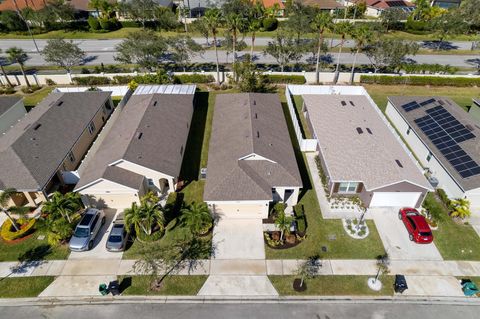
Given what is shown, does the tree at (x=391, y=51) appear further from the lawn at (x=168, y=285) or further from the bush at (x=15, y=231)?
the bush at (x=15, y=231)

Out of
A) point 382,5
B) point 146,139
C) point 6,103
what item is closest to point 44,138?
point 146,139

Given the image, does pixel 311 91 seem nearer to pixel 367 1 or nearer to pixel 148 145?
pixel 148 145

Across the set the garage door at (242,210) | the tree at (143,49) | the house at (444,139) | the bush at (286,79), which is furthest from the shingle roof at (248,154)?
the tree at (143,49)

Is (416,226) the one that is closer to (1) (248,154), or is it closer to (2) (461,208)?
(2) (461,208)

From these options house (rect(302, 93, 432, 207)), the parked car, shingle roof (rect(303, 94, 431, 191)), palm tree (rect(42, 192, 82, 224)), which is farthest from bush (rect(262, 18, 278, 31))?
palm tree (rect(42, 192, 82, 224))

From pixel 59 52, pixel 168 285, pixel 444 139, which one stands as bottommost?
pixel 168 285

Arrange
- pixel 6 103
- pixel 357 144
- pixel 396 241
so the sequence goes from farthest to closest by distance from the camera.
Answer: pixel 6 103 < pixel 357 144 < pixel 396 241

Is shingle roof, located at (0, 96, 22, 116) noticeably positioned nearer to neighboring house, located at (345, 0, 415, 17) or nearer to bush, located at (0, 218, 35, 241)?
bush, located at (0, 218, 35, 241)
